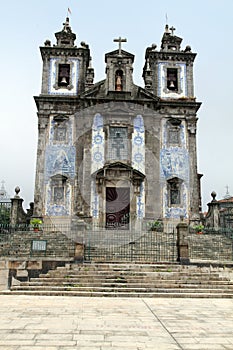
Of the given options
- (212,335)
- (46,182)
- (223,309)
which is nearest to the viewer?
(212,335)

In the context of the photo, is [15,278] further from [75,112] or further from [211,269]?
[75,112]

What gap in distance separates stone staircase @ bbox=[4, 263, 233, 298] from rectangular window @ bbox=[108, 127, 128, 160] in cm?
1000

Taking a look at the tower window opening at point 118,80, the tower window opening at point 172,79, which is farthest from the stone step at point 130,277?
the tower window opening at point 172,79

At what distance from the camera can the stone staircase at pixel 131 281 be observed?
33.8 ft

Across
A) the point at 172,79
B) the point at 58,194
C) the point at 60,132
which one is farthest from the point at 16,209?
the point at 172,79

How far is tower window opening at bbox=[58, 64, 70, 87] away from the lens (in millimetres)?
23414

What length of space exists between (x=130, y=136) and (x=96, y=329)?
1693cm

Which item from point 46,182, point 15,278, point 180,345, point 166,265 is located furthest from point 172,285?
point 46,182

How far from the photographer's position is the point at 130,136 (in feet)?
72.1

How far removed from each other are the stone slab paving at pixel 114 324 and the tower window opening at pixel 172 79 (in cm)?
1728

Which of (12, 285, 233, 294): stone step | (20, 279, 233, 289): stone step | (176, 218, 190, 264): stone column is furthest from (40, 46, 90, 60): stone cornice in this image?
(12, 285, 233, 294): stone step

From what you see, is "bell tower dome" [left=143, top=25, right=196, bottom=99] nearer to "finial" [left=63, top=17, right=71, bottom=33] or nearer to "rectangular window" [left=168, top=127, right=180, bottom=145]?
"rectangular window" [left=168, top=127, right=180, bottom=145]

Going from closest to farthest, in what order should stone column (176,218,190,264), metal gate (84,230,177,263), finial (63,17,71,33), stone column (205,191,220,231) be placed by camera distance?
stone column (176,218,190,264)
metal gate (84,230,177,263)
stone column (205,191,220,231)
finial (63,17,71,33)

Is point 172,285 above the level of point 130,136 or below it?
below
